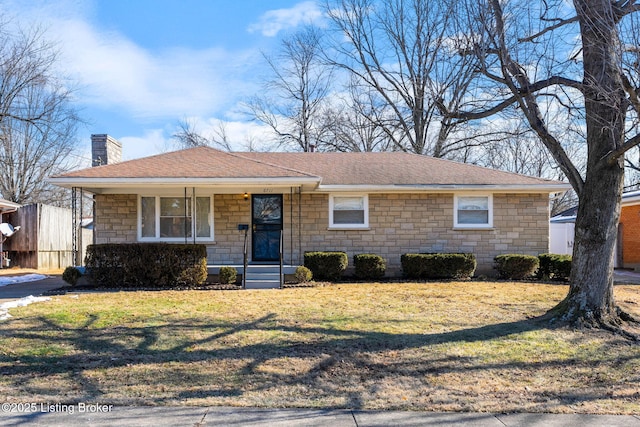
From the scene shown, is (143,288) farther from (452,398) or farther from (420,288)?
(452,398)

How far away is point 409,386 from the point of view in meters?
4.99

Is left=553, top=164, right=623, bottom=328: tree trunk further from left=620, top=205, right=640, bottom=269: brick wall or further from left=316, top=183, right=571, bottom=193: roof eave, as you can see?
left=620, top=205, right=640, bottom=269: brick wall

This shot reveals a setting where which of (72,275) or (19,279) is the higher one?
(72,275)

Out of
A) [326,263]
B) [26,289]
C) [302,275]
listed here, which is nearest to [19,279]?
[26,289]

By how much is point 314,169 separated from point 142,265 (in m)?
6.09

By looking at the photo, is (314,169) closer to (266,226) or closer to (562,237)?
(266,226)

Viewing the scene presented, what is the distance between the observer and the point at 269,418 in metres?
4.14

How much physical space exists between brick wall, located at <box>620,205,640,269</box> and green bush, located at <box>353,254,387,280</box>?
1040 centimetres

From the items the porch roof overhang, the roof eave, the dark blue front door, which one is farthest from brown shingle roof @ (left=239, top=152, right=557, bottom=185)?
the porch roof overhang

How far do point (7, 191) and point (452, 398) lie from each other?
2922 cm

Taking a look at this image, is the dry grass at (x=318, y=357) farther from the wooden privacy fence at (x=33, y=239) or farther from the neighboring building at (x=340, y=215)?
the wooden privacy fence at (x=33, y=239)

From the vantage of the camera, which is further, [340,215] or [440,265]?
[340,215]

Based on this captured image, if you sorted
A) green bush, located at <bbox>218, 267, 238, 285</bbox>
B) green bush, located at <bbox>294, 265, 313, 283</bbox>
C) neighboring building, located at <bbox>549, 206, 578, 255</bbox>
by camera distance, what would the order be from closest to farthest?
green bush, located at <bbox>218, 267, 238, 285</bbox>
green bush, located at <bbox>294, 265, 313, 283</bbox>
neighboring building, located at <bbox>549, 206, 578, 255</bbox>

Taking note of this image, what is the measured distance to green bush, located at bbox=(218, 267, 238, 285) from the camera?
11820 mm
